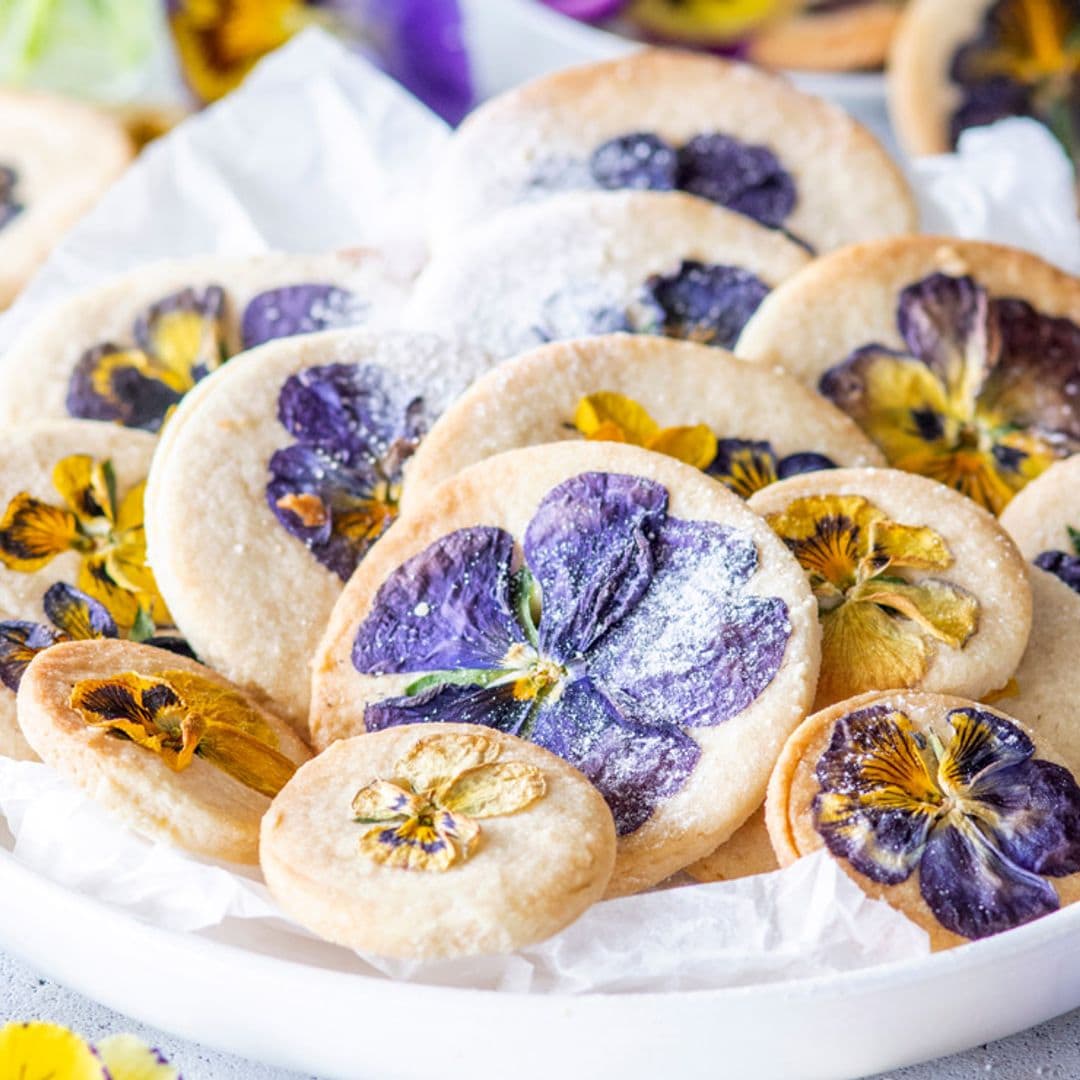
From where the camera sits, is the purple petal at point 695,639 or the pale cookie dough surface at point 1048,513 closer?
the purple petal at point 695,639

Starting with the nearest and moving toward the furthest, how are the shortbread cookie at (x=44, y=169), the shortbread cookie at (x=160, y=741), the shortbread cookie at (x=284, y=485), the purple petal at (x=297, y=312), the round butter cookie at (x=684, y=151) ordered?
the shortbread cookie at (x=160, y=741) < the shortbread cookie at (x=284, y=485) < the purple petal at (x=297, y=312) < the round butter cookie at (x=684, y=151) < the shortbread cookie at (x=44, y=169)

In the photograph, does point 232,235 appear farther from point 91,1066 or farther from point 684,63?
point 91,1066

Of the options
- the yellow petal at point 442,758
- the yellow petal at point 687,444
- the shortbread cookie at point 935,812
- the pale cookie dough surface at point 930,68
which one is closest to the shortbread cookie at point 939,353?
the yellow petal at point 687,444

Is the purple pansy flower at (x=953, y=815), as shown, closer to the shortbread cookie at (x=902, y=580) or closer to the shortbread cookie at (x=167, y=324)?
the shortbread cookie at (x=902, y=580)

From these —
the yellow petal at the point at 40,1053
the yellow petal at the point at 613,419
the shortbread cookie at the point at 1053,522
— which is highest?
the yellow petal at the point at 613,419

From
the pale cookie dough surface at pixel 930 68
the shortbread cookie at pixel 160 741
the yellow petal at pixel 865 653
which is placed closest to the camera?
the shortbread cookie at pixel 160 741

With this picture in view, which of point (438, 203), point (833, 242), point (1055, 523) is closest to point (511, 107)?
point (438, 203)
